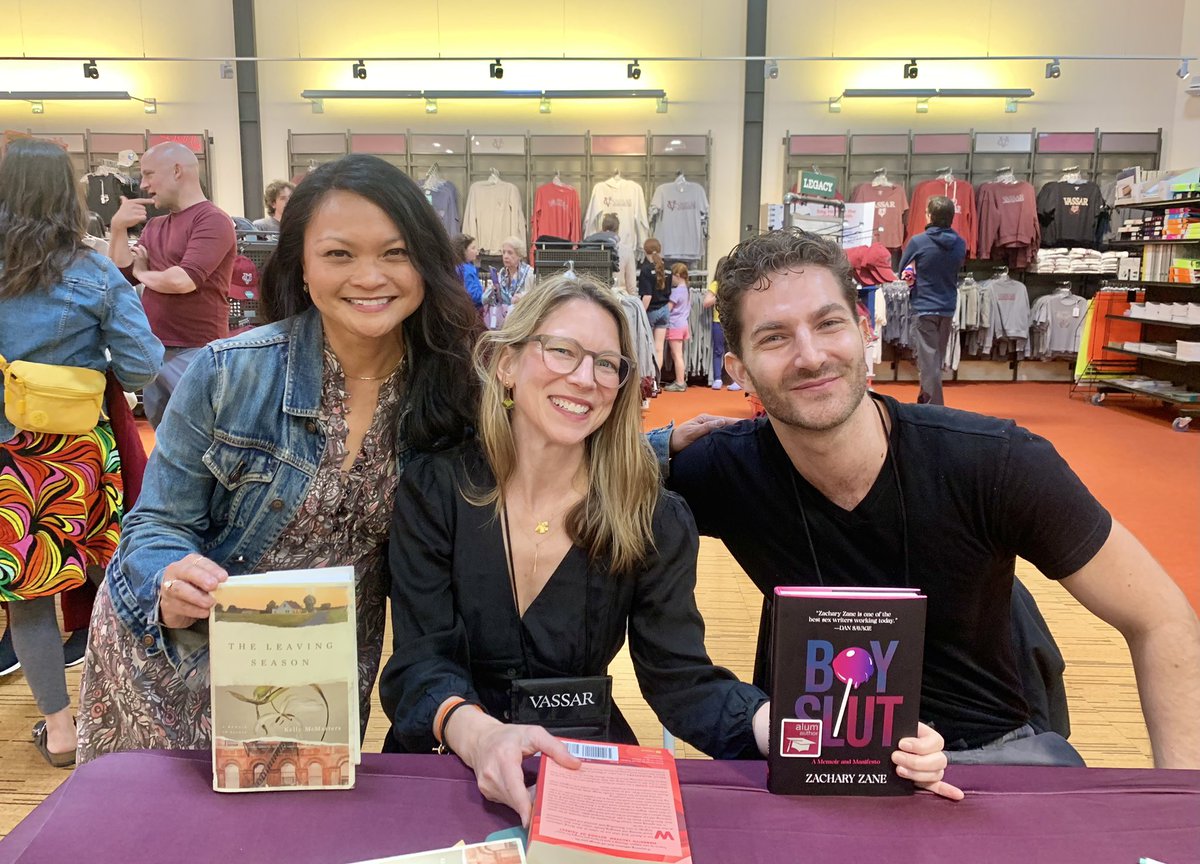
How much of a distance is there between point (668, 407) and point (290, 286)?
6664mm

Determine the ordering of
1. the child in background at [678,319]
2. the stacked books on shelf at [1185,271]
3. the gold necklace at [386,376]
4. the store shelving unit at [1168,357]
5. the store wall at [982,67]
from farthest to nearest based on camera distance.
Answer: the store wall at [982,67], the child in background at [678,319], the store shelving unit at [1168,357], the stacked books on shelf at [1185,271], the gold necklace at [386,376]

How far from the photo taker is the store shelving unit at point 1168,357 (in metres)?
7.16

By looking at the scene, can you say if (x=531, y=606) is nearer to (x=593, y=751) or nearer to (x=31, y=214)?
(x=593, y=751)

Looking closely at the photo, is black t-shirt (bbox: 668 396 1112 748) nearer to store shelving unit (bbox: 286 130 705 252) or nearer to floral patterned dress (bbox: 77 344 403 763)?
floral patterned dress (bbox: 77 344 403 763)

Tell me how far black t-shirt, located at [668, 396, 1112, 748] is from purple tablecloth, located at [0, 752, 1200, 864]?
376mm

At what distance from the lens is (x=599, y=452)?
1.47m

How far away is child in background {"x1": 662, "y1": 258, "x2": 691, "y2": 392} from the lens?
8.99 m

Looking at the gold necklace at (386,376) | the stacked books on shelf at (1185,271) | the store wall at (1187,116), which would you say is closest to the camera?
the gold necklace at (386,376)

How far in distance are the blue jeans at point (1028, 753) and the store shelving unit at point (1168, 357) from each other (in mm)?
6848

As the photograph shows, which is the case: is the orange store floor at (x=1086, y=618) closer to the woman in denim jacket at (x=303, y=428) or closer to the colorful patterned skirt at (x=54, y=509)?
the colorful patterned skirt at (x=54, y=509)

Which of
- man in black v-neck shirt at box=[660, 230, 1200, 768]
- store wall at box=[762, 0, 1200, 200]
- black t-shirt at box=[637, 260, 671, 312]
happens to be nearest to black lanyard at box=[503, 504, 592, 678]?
man in black v-neck shirt at box=[660, 230, 1200, 768]

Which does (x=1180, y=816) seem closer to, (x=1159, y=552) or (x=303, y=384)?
(x=303, y=384)

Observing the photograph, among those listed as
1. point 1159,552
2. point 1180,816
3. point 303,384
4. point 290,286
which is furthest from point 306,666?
point 1159,552

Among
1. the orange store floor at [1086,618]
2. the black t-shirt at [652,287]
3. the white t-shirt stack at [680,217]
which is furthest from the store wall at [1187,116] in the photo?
the black t-shirt at [652,287]
